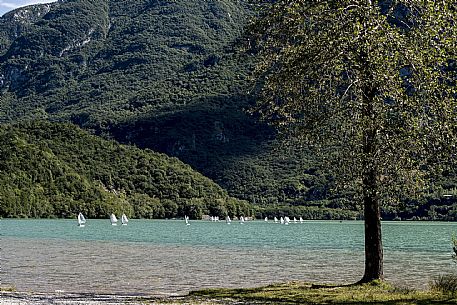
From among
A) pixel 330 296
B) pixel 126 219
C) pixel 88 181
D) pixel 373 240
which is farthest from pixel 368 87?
pixel 88 181

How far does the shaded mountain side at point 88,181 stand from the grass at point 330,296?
128m

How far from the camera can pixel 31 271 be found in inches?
1302

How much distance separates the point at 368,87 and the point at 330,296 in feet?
20.0

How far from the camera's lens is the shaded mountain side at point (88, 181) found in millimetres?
149875

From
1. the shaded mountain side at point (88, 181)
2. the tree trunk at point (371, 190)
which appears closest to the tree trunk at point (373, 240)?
the tree trunk at point (371, 190)

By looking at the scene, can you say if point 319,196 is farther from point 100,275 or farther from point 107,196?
point 100,275

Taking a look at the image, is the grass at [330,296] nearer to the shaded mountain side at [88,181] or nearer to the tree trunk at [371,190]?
the tree trunk at [371,190]

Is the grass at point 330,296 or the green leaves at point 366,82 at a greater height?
the green leaves at point 366,82

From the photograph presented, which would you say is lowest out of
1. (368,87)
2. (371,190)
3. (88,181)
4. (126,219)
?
(126,219)

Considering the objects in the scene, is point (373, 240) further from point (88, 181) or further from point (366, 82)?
point (88, 181)

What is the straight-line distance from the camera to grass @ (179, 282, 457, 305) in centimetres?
1625

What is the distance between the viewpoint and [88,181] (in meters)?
171

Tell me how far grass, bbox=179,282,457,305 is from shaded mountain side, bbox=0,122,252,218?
420 feet

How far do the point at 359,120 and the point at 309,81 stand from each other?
261 cm
